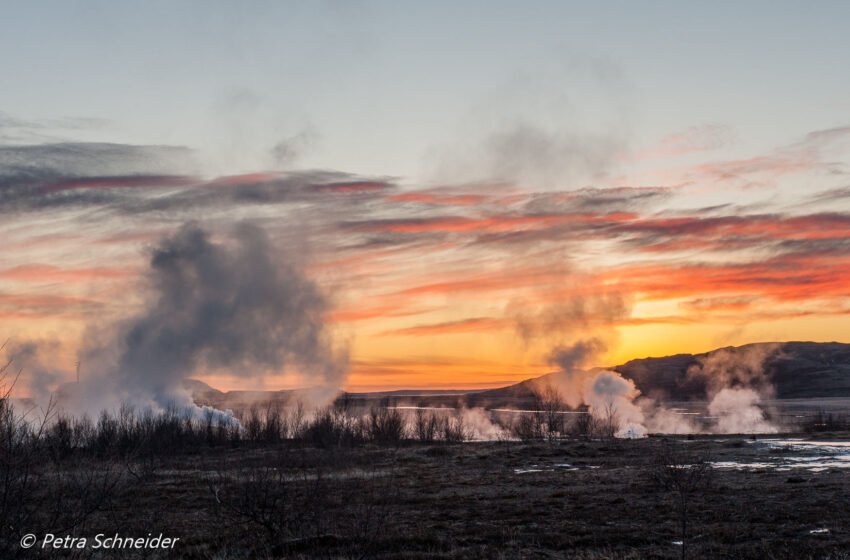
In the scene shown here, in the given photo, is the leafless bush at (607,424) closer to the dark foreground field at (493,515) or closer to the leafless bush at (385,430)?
the leafless bush at (385,430)

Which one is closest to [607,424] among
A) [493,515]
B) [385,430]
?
[385,430]

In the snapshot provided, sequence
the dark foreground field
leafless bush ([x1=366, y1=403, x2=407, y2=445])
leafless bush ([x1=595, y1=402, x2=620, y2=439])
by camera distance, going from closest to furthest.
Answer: the dark foreground field → leafless bush ([x1=366, y1=403, x2=407, y2=445]) → leafless bush ([x1=595, y1=402, x2=620, y2=439])

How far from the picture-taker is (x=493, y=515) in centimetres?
2714

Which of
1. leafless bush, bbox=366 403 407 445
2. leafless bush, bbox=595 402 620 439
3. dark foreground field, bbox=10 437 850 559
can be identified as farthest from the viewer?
leafless bush, bbox=595 402 620 439

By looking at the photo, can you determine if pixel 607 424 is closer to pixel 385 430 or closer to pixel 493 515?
pixel 385 430

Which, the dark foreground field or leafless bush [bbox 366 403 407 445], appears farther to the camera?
leafless bush [bbox 366 403 407 445]

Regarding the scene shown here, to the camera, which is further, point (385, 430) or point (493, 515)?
point (385, 430)

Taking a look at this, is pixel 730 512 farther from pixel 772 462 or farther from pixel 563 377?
pixel 563 377

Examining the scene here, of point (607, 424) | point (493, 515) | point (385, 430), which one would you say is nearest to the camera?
point (493, 515)

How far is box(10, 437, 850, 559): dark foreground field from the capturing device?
19938 millimetres

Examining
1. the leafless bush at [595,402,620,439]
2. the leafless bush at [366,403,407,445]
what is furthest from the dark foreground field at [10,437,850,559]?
the leafless bush at [595,402,620,439]

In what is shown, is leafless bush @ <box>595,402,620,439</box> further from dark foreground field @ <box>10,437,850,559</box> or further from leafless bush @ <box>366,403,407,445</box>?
dark foreground field @ <box>10,437,850,559</box>

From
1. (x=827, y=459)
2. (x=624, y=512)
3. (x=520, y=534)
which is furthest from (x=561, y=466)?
(x=520, y=534)

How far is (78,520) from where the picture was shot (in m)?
12.7
